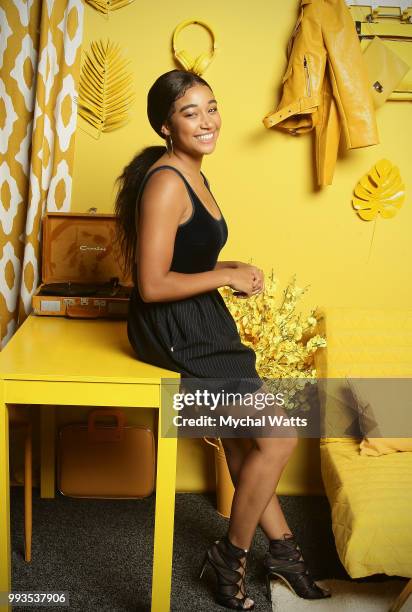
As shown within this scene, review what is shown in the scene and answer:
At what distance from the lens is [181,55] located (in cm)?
286

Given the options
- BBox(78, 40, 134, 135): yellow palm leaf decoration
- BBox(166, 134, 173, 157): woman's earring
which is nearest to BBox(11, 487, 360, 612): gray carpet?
BBox(166, 134, 173, 157): woman's earring

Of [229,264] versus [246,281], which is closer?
[246,281]

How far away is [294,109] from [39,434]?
168cm

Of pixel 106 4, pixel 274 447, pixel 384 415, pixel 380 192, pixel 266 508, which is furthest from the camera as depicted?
pixel 380 192

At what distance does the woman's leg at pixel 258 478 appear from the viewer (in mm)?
2232

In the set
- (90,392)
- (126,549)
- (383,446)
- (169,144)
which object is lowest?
(126,549)

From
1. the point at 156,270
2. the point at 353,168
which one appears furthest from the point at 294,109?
the point at 156,270

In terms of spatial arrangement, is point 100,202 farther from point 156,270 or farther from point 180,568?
point 180,568

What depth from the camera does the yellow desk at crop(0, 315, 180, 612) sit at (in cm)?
204

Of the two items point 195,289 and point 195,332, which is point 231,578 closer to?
point 195,332

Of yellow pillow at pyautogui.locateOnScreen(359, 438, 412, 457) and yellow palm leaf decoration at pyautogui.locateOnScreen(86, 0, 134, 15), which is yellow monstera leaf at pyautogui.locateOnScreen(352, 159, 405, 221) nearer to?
yellow pillow at pyautogui.locateOnScreen(359, 438, 412, 457)

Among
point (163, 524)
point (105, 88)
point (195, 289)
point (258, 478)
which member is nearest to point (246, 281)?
point (195, 289)

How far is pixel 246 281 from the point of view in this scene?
218cm

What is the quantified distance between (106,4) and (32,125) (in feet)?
1.76
